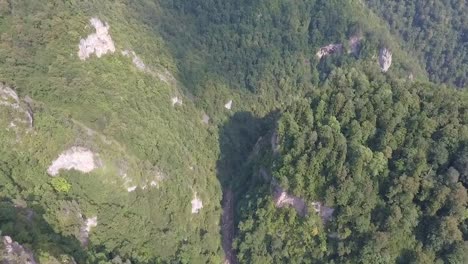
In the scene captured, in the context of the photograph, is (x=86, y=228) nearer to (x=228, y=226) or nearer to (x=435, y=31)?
(x=228, y=226)

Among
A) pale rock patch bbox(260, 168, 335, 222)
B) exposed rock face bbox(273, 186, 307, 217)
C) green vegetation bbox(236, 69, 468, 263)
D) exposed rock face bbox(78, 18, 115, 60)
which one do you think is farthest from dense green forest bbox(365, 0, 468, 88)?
exposed rock face bbox(78, 18, 115, 60)

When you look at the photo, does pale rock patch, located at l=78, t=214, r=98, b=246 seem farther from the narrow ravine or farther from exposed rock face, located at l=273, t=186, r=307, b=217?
exposed rock face, located at l=273, t=186, r=307, b=217

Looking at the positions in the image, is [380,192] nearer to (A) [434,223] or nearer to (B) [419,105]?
(A) [434,223]

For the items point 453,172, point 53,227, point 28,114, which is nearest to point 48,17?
point 28,114

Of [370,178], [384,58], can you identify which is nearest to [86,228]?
[370,178]

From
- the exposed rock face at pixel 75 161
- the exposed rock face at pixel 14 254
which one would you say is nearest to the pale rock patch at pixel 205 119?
the exposed rock face at pixel 75 161

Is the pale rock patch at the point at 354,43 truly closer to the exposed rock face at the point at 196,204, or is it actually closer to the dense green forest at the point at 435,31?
the dense green forest at the point at 435,31
